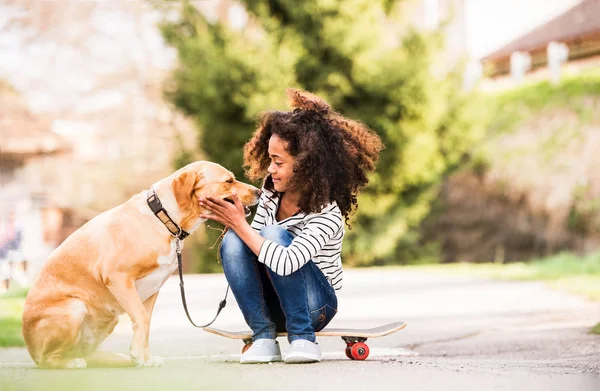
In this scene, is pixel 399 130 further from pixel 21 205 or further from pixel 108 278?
pixel 108 278

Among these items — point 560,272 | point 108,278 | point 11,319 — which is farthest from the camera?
point 560,272

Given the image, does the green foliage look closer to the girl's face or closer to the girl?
the girl

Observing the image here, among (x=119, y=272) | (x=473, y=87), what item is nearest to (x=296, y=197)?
(x=119, y=272)

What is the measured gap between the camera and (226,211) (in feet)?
12.8

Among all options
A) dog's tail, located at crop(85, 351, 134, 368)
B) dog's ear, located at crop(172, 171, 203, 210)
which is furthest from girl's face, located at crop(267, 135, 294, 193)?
dog's tail, located at crop(85, 351, 134, 368)

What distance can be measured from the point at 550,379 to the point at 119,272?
1911mm

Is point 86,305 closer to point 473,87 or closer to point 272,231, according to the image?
point 272,231

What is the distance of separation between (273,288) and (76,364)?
1.00m

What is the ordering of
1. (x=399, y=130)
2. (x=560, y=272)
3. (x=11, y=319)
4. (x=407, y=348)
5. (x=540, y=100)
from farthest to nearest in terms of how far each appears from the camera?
(x=540, y=100)
(x=399, y=130)
(x=560, y=272)
(x=11, y=319)
(x=407, y=348)

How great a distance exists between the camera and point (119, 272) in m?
3.75

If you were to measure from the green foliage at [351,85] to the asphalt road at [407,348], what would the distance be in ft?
13.6

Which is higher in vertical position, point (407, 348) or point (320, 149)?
point (320, 149)

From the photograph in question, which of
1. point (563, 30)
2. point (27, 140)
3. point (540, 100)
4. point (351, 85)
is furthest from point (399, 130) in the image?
point (563, 30)

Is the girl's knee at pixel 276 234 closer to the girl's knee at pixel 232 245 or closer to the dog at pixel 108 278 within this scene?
the girl's knee at pixel 232 245
